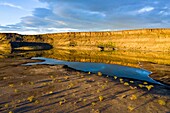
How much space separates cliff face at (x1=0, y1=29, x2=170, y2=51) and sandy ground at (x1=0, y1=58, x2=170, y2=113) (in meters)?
81.3

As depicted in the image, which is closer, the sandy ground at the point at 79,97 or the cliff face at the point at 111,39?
the sandy ground at the point at 79,97

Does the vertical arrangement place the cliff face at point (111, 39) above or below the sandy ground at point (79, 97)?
above

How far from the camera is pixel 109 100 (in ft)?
74.6

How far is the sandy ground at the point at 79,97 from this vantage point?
20.3 m

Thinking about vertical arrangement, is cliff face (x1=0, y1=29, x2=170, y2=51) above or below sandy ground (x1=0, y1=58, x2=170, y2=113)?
above

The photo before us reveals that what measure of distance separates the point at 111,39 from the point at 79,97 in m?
113

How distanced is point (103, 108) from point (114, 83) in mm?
10453

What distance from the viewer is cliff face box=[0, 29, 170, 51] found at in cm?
11300

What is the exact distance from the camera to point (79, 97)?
936 inches

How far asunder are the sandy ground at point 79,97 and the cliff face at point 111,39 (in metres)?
81.3

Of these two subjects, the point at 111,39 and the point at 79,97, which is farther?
the point at 111,39

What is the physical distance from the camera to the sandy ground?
66.7 ft

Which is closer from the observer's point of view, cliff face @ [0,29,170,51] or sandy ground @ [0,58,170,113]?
sandy ground @ [0,58,170,113]

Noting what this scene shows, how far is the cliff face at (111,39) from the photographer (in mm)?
113000
